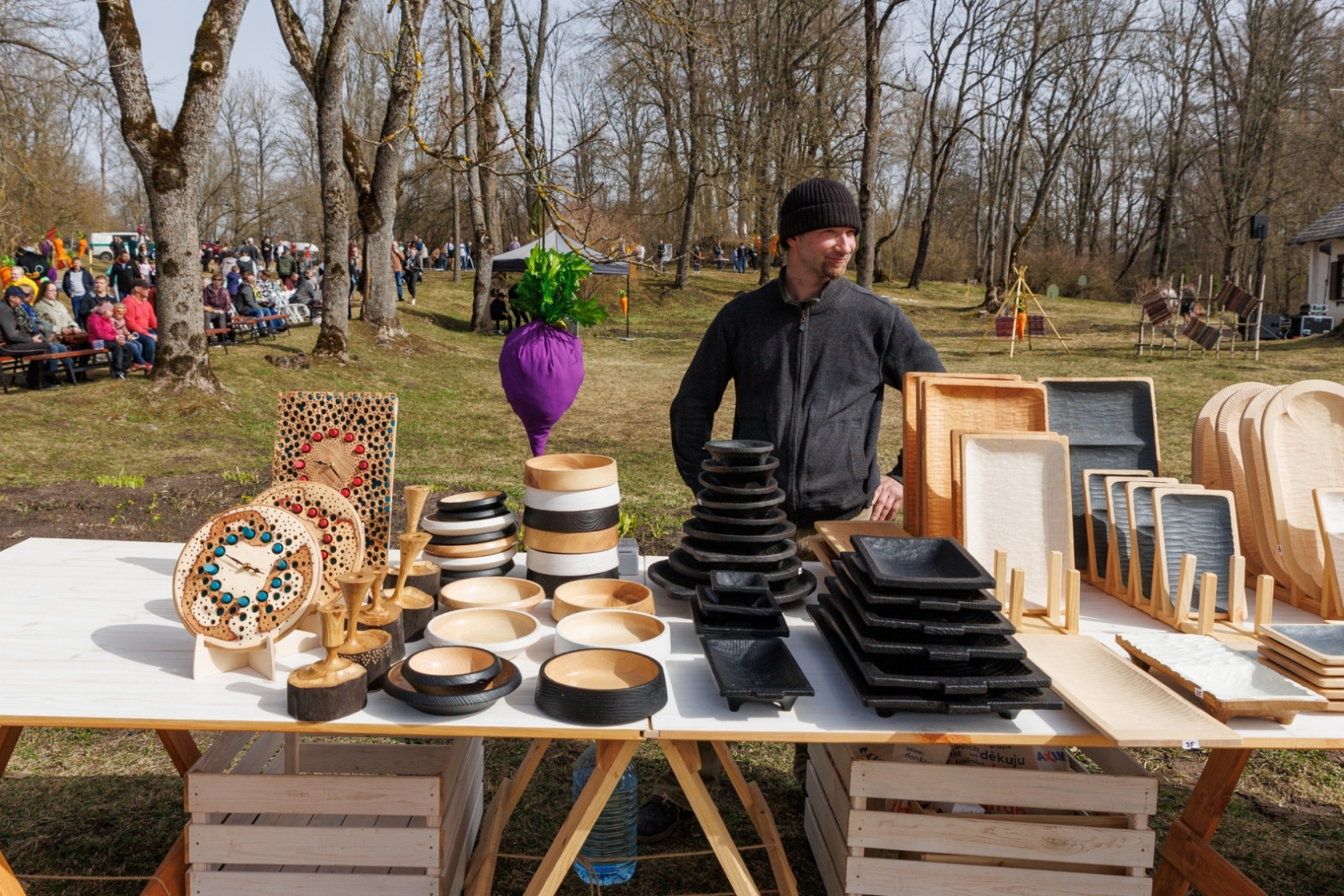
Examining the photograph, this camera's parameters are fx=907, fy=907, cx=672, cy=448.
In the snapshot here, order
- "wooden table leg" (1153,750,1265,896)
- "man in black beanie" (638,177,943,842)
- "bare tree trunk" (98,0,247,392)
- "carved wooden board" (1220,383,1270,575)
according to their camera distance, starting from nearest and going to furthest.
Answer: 1. "wooden table leg" (1153,750,1265,896)
2. "carved wooden board" (1220,383,1270,575)
3. "man in black beanie" (638,177,943,842)
4. "bare tree trunk" (98,0,247,392)

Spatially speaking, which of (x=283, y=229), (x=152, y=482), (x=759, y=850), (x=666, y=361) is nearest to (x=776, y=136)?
(x=666, y=361)

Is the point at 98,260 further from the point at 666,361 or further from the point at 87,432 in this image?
the point at 87,432

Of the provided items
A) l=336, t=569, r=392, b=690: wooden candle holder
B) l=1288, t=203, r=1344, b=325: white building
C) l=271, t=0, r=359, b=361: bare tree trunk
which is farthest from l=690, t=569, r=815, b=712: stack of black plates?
l=1288, t=203, r=1344, b=325: white building

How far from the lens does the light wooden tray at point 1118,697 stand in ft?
5.44

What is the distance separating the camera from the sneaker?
2840 mm

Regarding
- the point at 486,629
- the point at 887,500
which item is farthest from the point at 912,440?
the point at 486,629

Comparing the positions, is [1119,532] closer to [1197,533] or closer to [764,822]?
[1197,533]

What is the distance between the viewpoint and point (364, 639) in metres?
1.87

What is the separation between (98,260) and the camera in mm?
32062

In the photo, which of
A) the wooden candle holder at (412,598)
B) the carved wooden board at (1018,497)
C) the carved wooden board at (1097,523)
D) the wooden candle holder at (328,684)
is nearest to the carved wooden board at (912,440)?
the carved wooden board at (1018,497)

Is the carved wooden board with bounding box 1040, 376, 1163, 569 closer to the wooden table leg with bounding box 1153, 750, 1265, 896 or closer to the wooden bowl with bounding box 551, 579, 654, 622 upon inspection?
the wooden table leg with bounding box 1153, 750, 1265, 896

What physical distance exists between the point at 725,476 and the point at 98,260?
36.8m

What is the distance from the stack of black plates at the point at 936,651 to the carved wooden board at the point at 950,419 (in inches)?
20.2

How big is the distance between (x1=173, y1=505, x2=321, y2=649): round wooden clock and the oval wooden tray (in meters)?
0.55
